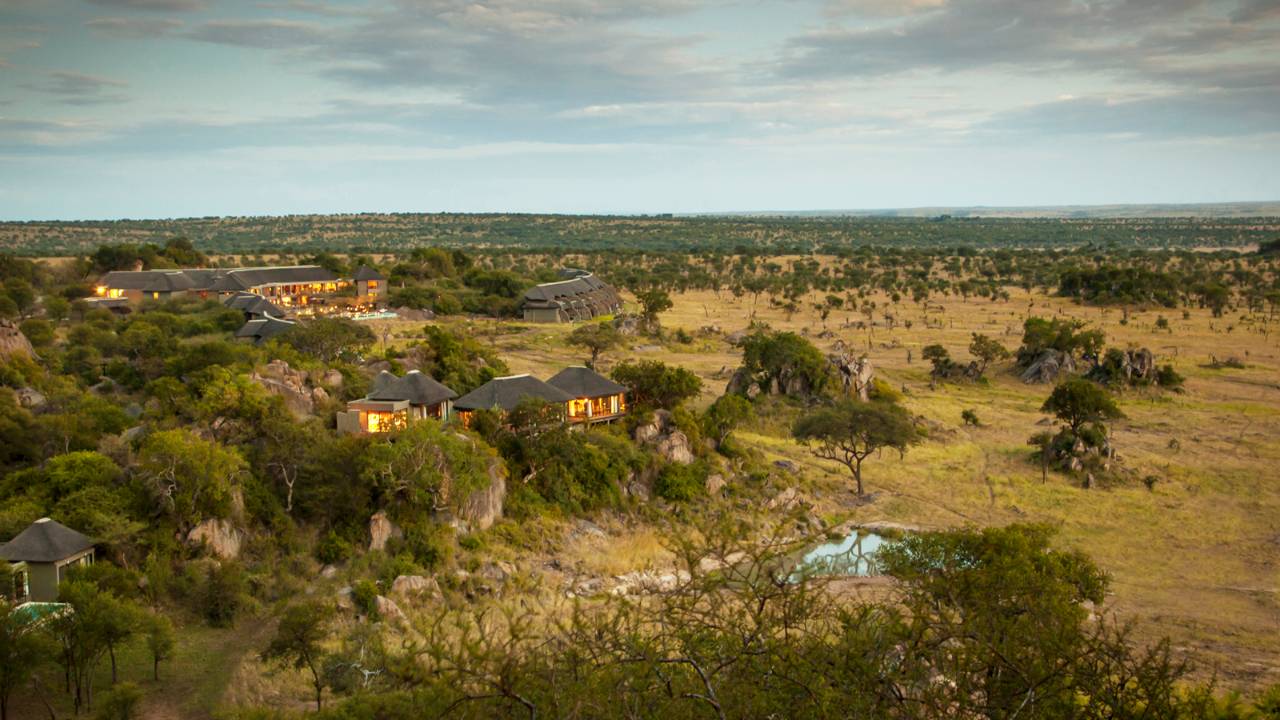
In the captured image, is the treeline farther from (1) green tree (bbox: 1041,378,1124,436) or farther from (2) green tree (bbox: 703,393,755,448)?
(2) green tree (bbox: 703,393,755,448)

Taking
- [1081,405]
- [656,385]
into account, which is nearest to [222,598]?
[656,385]

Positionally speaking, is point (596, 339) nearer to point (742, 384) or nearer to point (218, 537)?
point (742, 384)

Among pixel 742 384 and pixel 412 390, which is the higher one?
pixel 412 390

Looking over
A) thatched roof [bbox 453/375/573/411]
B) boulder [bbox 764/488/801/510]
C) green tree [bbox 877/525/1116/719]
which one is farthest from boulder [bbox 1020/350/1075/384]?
thatched roof [bbox 453/375/573/411]

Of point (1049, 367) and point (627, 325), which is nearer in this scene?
point (1049, 367)

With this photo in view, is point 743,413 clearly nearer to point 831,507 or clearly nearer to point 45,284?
point 831,507

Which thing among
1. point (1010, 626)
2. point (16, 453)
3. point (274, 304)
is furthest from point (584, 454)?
point (274, 304)
